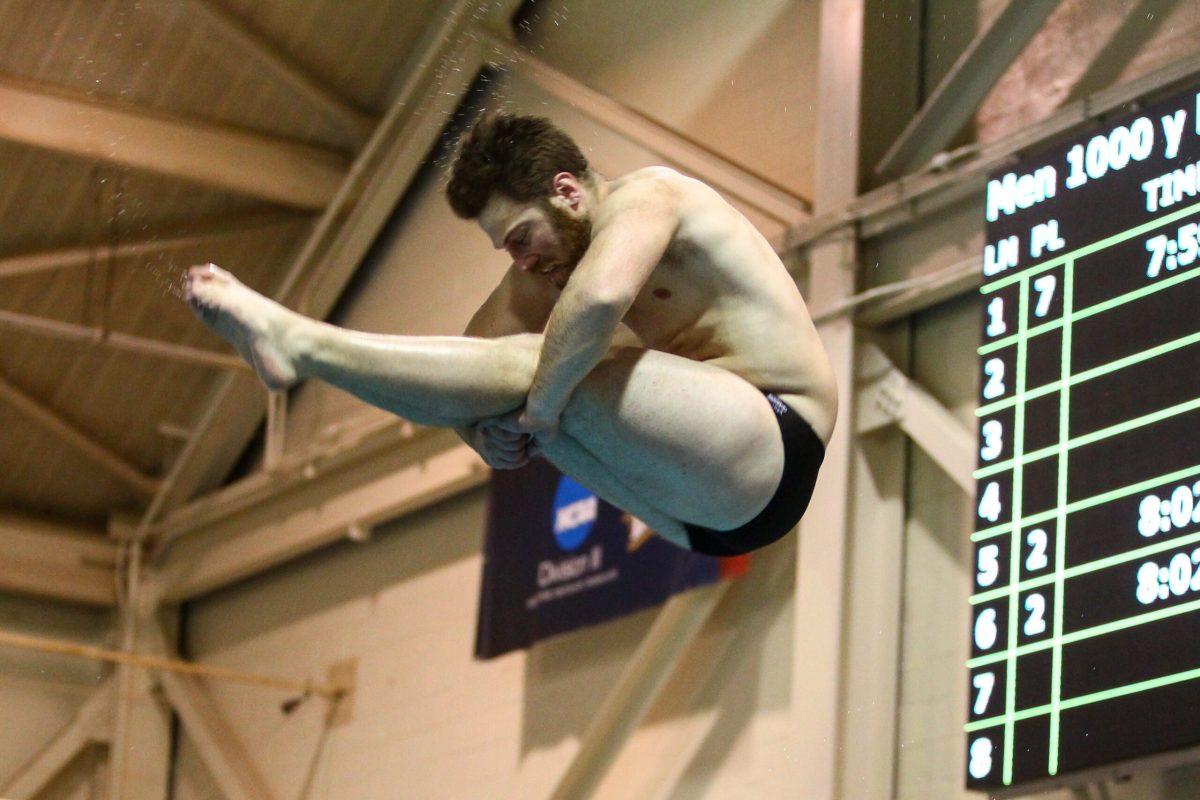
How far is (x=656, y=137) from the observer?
24.1 ft

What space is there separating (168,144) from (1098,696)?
4.33m

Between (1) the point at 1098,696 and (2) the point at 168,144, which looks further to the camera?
(2) the point at 168,144

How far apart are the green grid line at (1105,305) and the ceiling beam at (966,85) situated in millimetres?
1187

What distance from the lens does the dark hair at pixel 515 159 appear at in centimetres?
392

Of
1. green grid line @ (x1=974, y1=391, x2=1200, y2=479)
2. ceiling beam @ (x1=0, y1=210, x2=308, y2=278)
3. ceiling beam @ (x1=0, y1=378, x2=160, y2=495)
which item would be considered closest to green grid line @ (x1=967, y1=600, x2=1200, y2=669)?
green grid line @ (x1=974, y1=391, x2=1200, y2=479)

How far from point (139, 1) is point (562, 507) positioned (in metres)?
2.58

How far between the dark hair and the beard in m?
0.04

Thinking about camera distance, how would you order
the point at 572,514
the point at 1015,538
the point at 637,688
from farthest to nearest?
the point at 572,514
the point at 637,688
the point at 1015,538

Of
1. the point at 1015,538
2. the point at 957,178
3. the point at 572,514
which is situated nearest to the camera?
the point at 1015,538

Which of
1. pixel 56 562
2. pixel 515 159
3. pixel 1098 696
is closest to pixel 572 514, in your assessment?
pixel 1098 696

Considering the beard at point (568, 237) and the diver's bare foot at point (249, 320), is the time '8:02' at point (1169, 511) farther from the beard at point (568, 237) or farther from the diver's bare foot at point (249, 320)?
the diver's bare foot at point (249, 320)

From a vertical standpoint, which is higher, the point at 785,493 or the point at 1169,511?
the point at 1169,511

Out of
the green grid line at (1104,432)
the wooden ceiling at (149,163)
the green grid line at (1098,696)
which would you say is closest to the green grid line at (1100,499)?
the green grid line at (1104,432)

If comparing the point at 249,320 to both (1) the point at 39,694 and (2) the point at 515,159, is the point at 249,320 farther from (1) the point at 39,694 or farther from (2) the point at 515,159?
(1) the point at 39,694
